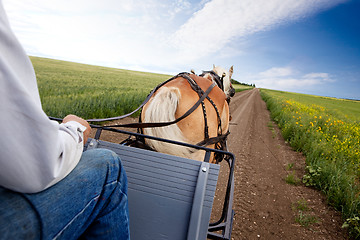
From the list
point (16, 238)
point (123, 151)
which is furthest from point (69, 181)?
point (123, 151)

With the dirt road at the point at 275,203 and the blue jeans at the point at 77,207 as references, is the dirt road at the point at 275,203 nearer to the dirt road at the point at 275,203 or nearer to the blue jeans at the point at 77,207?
the dirt road at the point at 275,203

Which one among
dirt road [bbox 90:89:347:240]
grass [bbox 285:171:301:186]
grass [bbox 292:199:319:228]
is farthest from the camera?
grass [bbox 285:171:301:186]

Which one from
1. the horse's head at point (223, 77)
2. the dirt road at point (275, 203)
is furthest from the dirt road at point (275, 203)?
the horse's head at point (223, 77)

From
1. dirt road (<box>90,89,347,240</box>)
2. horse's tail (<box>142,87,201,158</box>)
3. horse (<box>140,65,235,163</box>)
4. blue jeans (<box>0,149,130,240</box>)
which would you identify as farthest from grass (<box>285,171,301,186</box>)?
blue jeans (<box>0,149,130,240</box>)

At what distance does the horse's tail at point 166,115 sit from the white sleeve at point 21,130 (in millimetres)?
1466

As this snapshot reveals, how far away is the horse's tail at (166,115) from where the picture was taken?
212 centimetres

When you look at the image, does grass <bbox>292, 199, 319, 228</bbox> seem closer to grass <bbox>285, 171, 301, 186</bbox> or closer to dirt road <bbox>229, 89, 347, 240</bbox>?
dirt road <bbox>229, 89, 347, 240</bbox>

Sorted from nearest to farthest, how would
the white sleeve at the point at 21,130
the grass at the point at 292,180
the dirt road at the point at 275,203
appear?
the white sleeve at the point at 21,130 → the dirt road at the point at 275,203 → the grass at the point at 292,180

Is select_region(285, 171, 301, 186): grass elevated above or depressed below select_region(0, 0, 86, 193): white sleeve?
below

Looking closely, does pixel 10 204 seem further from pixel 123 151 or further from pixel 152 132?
pixel 152 132

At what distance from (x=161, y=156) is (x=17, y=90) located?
3.05 feet

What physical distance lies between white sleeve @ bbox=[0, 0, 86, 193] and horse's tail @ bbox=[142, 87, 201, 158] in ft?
4.81

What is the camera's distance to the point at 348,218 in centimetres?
268

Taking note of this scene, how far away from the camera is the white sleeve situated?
540mm
